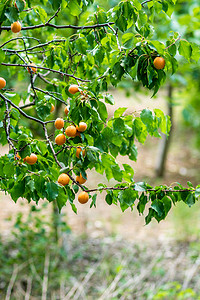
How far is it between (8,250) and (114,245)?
148 cm

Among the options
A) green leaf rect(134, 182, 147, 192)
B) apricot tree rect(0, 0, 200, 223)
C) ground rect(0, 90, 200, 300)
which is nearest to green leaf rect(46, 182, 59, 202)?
apricot tree rect(0, 0, 200, 223)

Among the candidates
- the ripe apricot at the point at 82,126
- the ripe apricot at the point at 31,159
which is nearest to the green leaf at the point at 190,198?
the ripe apricot at the point at 82,126

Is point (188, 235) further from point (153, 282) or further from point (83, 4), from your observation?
point (83, 4)

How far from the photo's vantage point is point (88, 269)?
4.02 m

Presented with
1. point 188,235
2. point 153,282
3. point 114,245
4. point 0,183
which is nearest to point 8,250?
point 114,245

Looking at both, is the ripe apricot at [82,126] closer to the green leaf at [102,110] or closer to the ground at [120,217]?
the green leaf at [102,110]

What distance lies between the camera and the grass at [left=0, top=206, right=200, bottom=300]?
137 inches

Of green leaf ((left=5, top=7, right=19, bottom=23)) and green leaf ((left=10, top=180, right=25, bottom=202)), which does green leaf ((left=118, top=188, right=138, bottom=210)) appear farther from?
green leaf ((left=5, top=7, right=19, bottom=23))

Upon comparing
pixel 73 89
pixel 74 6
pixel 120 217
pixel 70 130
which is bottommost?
pixel 120 217

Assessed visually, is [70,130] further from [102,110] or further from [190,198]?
[190,198]

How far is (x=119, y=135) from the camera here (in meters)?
1.51

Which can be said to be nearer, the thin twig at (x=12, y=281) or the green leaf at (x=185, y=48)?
the green leaf at (x=185, y=48)

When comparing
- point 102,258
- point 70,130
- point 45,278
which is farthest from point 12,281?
point 70,130

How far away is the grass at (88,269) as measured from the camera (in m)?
3.47
